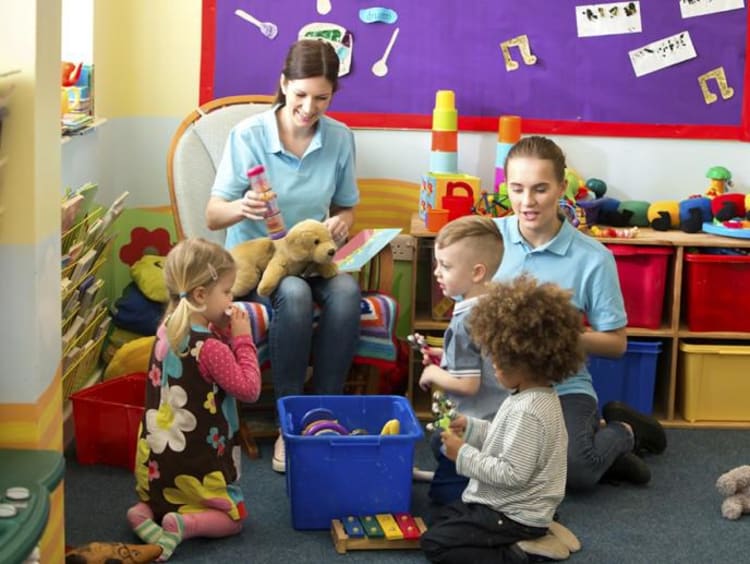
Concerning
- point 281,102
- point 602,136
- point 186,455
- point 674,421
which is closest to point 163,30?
point 281,102

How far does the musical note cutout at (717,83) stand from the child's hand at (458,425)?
73.8 inches

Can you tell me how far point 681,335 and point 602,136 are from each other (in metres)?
0.74

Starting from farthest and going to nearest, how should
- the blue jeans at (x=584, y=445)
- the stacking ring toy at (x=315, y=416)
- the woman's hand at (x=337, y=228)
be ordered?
1. the woman's hand at (x=337, y=228)
2. the blue jeans at (x=584, y=445)
3. the stacking ring toy at (x=315, y=416)

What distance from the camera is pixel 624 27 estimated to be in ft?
12.8

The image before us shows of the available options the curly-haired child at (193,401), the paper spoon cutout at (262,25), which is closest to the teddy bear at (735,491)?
the curly-haired child at (193,401)

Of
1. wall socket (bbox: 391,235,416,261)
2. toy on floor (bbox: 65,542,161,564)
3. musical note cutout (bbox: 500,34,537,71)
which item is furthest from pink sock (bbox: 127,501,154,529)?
musical note cutout (bbox: 500,34,537,71)

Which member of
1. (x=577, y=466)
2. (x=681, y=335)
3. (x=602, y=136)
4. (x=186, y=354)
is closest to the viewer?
(x=186, y=354)

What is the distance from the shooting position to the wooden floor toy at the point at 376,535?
2664 mm

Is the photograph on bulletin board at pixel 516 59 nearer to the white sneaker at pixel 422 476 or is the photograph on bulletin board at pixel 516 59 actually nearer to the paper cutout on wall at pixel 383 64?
the paper cutout on wall at pixel 383 64

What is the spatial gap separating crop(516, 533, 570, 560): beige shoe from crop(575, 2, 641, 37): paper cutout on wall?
6.26 feet

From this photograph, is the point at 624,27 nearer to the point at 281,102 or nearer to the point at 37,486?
the point at 281,102

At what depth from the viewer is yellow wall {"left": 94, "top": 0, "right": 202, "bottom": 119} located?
12.7 ft

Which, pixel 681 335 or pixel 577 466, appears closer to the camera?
pixel 577 466

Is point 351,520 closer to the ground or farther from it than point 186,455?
closer to the ground
